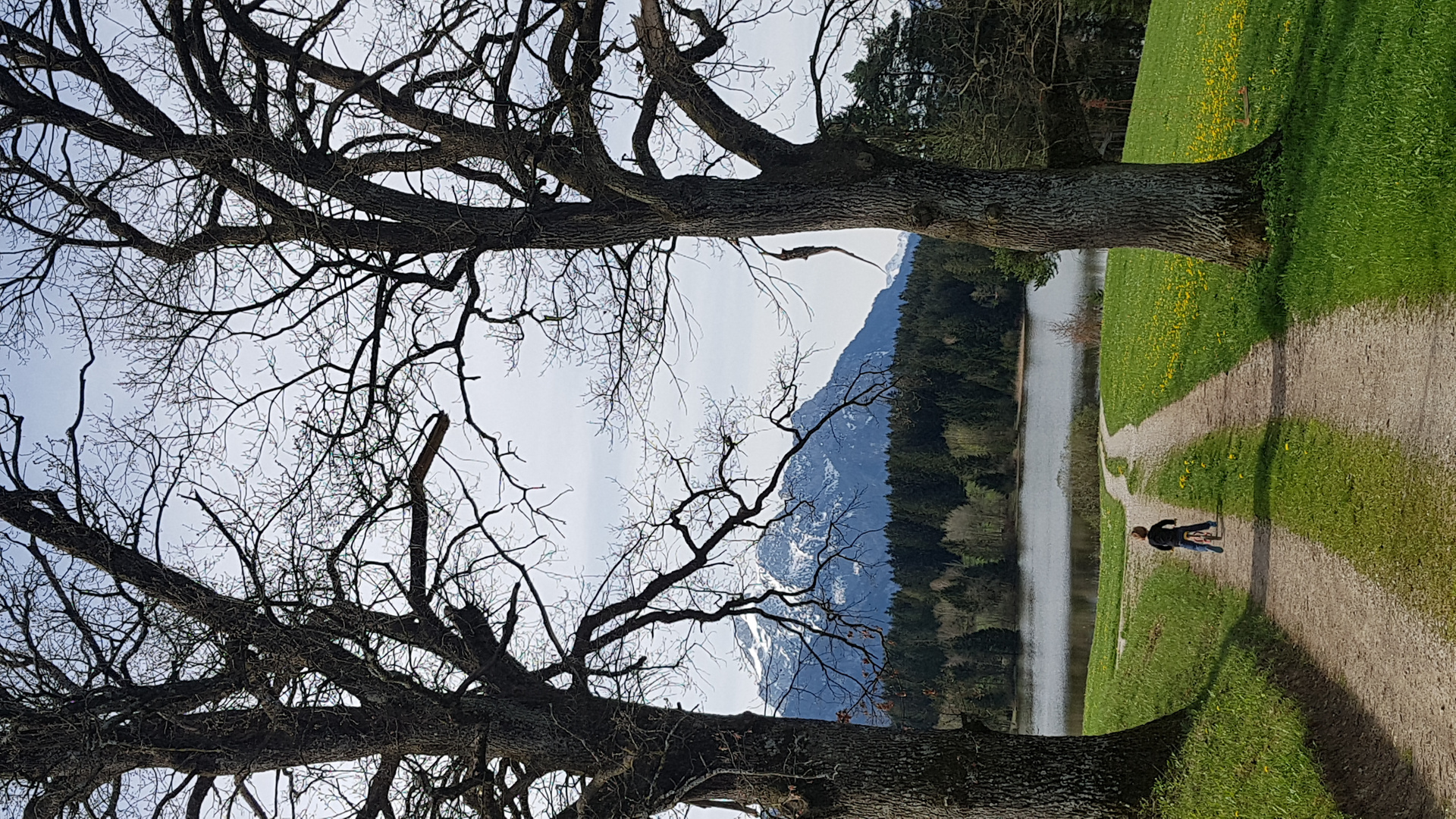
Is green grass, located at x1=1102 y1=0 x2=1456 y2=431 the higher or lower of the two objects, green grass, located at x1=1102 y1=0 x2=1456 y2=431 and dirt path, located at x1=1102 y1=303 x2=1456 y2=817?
the higher

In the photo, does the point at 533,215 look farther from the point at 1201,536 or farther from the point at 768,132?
the point at 1201,536

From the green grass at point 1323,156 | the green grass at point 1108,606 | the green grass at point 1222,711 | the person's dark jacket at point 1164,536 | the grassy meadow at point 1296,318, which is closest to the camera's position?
the grassy meadow at point 1296,318

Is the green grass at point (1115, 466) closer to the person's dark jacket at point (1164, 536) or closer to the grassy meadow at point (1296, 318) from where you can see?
the grassy meadow at point (1296, 318)

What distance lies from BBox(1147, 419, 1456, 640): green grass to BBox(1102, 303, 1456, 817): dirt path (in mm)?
131

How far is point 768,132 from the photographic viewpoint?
9164 millimetres

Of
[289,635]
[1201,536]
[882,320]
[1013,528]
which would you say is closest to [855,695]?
[1201,536]

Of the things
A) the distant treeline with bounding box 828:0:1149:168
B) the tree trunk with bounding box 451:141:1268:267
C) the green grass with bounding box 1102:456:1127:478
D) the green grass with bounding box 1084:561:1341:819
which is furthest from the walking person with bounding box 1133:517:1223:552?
the green grass with bounding box 1102:456:1127:478

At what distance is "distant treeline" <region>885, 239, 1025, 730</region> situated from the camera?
42125mm

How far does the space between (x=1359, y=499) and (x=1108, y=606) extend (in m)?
11.8

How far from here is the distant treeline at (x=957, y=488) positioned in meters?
42.1

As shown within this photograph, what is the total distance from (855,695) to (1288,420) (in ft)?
17.8

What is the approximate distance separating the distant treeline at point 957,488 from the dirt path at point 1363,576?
1128 inches

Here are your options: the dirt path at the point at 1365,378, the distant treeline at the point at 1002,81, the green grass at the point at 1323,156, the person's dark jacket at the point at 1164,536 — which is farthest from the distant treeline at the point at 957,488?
the dirt path at the point at 1365,378

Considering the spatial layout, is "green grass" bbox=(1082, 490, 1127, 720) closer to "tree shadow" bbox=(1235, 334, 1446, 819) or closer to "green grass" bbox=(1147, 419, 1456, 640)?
"green grass" bbox=(1147, 419, 1456, 640)
